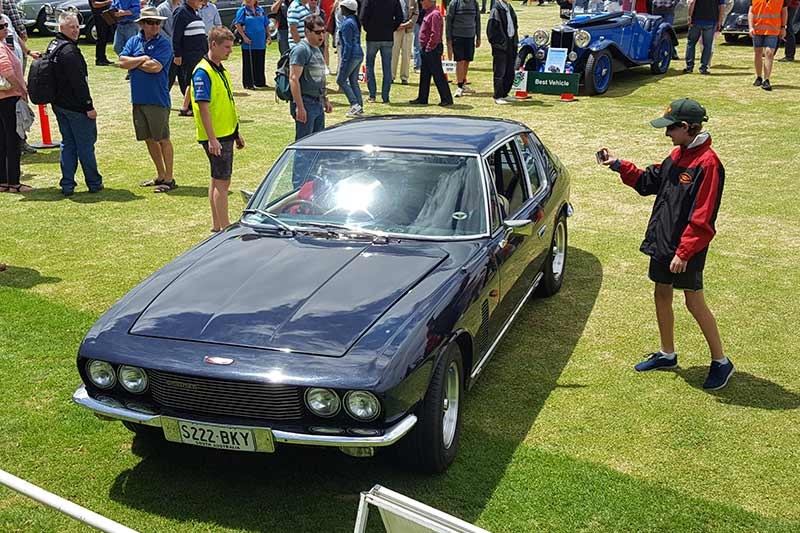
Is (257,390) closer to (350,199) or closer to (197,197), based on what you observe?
(350,199)

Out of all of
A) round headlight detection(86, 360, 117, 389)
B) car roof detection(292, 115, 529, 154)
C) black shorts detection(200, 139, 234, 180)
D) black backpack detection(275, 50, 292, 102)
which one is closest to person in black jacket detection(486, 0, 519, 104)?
black backpack detection(275, 50, 292, 102)

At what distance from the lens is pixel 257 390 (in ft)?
13.7

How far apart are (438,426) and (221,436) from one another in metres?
1.07

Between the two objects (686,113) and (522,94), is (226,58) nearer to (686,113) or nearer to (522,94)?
(686,113)

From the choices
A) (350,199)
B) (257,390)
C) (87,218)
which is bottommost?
(87,218)

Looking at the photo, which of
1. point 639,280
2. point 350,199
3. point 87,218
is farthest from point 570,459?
point 87,218

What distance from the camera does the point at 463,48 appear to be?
1583 centimetres

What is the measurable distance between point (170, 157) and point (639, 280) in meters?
5.81

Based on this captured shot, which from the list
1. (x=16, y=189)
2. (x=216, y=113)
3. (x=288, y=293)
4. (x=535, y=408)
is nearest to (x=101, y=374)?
(x=288, y=293)

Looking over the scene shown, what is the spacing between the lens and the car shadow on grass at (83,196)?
10.5 m

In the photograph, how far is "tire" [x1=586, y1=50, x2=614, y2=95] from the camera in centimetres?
1602

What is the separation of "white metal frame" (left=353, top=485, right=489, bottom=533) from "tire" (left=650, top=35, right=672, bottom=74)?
15807 millimetres

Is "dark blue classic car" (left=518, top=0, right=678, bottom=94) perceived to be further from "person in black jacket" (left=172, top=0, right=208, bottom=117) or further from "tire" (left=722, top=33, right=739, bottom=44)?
"person in black jacket" (left=172, top=0, right=208, bottom=117)

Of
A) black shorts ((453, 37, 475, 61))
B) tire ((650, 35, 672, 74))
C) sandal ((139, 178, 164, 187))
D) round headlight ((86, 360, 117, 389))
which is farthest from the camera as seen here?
tire ((650, 35, 672, 74))
